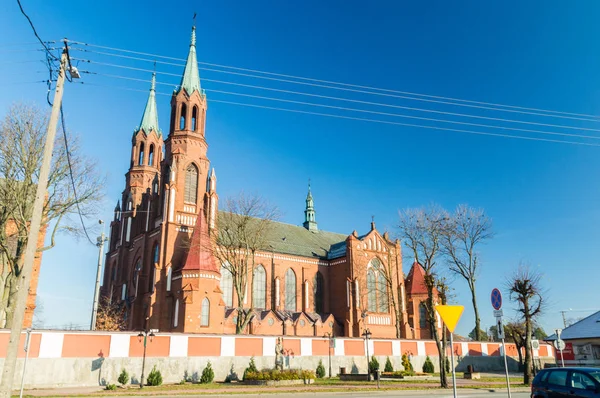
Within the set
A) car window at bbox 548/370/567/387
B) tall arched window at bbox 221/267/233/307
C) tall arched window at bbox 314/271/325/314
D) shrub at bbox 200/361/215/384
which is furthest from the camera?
tall arched window at bbox 314/271/325/314

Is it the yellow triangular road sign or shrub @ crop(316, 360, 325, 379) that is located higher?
the yellow triangular road sign

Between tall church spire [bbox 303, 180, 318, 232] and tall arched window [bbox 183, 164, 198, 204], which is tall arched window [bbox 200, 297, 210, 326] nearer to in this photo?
tall arched window [bbox 183, 164, 198, 204]

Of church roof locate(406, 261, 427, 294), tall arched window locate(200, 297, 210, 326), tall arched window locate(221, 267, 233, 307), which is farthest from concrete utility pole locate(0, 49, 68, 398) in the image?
church roof locate(406, 261, 427, 294)

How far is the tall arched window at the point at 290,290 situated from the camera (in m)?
48.5

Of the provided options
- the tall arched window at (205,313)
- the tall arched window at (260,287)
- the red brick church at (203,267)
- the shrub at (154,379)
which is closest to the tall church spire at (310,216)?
the red brick church at (203,267)

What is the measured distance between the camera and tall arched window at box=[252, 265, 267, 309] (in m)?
46.5

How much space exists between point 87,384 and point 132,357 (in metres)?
2.64

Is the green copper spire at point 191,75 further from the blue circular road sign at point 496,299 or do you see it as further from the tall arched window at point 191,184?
the blue circular road sign at point 496,299

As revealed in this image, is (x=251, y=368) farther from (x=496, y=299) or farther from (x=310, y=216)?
(x=310, y=216)

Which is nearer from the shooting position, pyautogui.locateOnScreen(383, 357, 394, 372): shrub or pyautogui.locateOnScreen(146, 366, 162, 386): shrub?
pyautogui.locateOnScreen(146, 366, 162, 386): shrub

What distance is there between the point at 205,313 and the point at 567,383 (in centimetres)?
2959

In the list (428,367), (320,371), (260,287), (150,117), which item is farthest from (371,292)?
(150,117)

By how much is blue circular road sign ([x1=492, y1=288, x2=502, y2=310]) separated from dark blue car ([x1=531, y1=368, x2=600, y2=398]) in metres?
2.12

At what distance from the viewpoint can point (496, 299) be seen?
1366 centimetres
